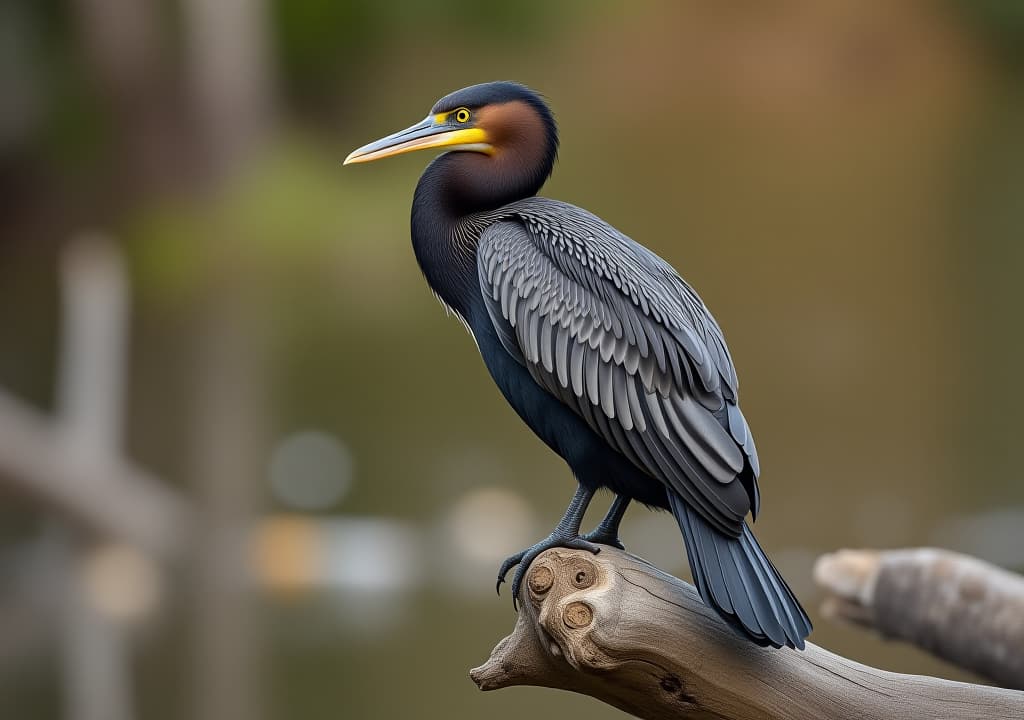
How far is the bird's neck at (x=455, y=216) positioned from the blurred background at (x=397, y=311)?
2.24 metres

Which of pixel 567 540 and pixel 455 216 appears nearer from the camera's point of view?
pixel 567 540

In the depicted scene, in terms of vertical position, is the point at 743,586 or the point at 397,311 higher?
the point at 397,311

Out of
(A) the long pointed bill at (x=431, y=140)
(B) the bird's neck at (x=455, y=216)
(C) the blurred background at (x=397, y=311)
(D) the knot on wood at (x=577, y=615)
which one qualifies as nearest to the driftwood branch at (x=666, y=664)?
(D) the knot on wood at (x=577, y=615)

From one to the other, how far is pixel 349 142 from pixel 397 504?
3.59 feet

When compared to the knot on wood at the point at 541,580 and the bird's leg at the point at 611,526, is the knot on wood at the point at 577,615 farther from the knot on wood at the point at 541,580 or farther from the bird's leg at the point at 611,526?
the bird's leg at the point at 611,526

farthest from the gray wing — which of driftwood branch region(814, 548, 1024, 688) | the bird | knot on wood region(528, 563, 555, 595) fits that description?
driftwood branch region(814, 548, 1024, 688)

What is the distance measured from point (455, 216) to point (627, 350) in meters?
0.22

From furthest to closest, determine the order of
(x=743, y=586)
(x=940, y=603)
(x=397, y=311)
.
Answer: (x=397, y=311) → (x=940, y=603) → (x=743, y=586)

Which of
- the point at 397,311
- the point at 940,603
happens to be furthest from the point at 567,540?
the point at 397,311

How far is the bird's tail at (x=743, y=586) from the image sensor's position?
0.88 metres

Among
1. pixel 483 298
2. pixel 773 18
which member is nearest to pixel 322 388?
pixel 773 18

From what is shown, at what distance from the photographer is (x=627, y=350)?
0.99 meters

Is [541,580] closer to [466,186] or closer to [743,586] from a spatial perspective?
[743,586]

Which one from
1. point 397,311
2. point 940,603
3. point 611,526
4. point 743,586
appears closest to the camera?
point 743,586
